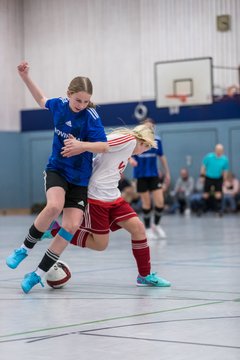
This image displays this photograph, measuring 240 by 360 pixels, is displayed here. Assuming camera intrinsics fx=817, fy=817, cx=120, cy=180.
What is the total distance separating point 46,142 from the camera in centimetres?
3066

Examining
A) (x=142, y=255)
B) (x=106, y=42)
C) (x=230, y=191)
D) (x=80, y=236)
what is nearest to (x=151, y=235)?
(x=142, y=255)

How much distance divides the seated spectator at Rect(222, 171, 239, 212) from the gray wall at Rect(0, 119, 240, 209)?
7.27 feet

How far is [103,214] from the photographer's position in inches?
271

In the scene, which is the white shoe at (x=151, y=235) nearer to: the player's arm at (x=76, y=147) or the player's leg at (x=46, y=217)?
the player's leg at (x=46, y=217)

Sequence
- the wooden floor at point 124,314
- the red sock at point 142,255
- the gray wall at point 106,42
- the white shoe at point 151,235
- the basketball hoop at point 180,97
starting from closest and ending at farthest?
1. the wooden floor at point 124,314
2. the red sock at point 142,255
3. the white shoe at point 151,235
4. the basketball hoop at point 180,97
5. the gray wall at point 106,42

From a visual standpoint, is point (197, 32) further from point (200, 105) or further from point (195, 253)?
point (195, 253)

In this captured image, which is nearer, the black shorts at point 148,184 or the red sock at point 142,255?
the red sock at point 142,255

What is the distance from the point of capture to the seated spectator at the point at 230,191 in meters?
25.3

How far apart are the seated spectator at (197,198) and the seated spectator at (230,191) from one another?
2.52ft

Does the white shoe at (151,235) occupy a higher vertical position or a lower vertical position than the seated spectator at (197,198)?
higher

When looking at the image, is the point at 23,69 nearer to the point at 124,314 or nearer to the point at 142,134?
the point at 142,134

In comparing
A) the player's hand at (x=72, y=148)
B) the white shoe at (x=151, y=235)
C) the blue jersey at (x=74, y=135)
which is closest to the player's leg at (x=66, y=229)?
the blue jersey at (x=74, y=135)

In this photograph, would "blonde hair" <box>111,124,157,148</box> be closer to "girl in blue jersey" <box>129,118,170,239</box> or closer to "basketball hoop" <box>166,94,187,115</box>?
"girl in blue jersey" <box>129,118,170,239</box>

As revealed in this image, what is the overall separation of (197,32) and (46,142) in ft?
23.4
